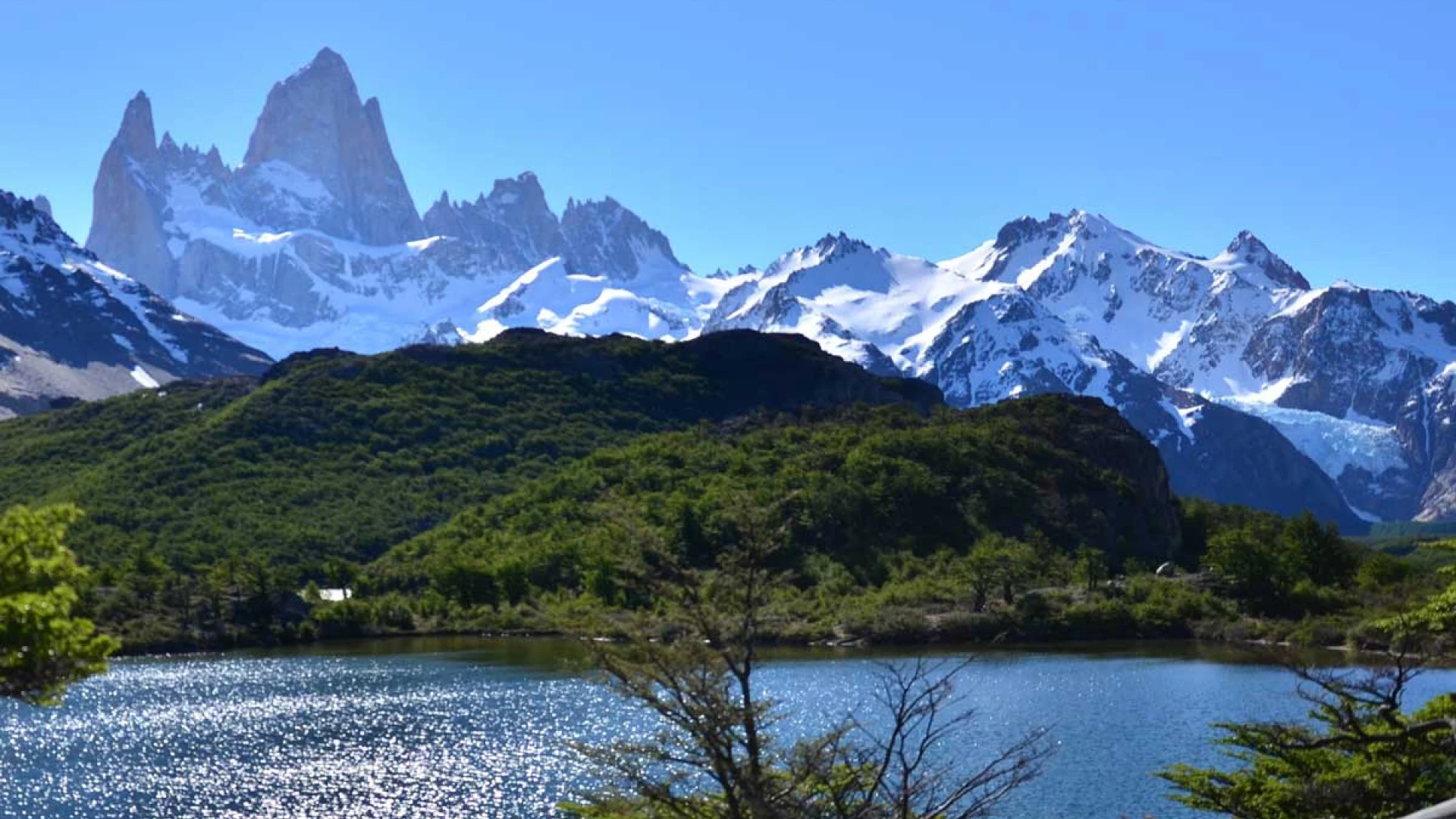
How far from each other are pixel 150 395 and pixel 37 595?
187391 millimetres

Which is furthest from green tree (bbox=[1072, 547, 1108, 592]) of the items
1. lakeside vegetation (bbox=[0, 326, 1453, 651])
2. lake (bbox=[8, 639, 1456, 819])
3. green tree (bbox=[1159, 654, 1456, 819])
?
green tree (bbox=[1159, 654, 1456, 819])

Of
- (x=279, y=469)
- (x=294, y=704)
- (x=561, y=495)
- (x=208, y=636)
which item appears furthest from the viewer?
(x=279, y=469)

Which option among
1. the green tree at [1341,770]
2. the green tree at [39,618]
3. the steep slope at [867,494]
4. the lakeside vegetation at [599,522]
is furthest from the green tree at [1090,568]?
the green tree at [39,618]

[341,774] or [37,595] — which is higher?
[37,595]

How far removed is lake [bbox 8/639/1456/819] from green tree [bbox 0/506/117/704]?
23731mm

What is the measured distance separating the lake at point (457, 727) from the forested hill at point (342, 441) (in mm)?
48944

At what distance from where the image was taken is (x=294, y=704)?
240ft

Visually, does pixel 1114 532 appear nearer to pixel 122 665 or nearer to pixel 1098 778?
pixel 122 665

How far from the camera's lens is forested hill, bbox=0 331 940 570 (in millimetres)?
141500

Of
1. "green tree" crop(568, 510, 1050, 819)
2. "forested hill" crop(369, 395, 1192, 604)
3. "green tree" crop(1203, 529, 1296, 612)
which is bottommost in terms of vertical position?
"green tree" crop(568, 510, 1050, 819)

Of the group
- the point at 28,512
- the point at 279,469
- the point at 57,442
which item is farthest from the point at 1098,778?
the point at 57,442

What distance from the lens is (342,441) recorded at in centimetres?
16688

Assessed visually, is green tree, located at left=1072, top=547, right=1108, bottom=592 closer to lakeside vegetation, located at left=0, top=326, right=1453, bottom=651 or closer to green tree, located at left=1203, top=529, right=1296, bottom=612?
lakeside vegetation, located at left=0, top=326, right=1453, bottom=651

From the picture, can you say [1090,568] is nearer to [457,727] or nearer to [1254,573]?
[1254,573]
